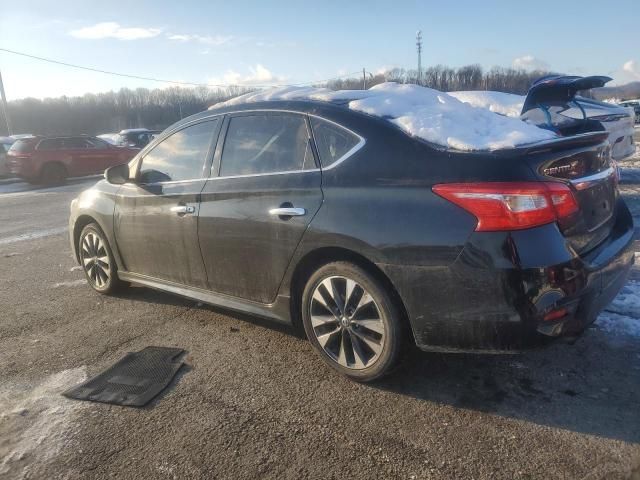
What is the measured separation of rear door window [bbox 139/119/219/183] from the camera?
3.98 meters

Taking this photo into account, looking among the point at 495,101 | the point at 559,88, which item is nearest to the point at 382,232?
the point at 559,88

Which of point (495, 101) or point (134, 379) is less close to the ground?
point (495, 101)

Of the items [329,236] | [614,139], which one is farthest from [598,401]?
[614,139]

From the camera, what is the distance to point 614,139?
7988mm

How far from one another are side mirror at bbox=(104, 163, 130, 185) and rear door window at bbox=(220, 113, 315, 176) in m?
1.21

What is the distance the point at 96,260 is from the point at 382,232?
3.29 meters

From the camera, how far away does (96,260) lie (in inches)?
198

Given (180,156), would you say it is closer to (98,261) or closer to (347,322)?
(98,261)

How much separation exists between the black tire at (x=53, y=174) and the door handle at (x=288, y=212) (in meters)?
17.6

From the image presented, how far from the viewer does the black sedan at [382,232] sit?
2568mm

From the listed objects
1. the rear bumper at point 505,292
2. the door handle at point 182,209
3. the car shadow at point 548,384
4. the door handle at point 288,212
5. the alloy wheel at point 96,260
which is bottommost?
the car shadow at point 548,384

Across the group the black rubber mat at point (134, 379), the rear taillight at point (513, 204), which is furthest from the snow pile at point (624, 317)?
the black rubber mat at point (134, 379)

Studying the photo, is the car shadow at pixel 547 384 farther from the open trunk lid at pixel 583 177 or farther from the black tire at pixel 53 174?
the black tire at pixel 53 174

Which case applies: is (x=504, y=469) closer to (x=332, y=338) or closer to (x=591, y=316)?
(x=591, y=316)
